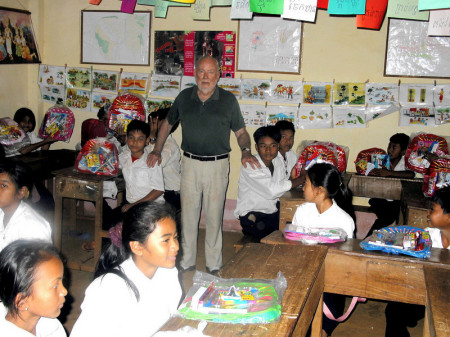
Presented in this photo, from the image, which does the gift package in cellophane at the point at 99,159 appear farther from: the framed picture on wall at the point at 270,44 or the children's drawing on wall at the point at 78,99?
the framed picture on wall at the point at 270,44

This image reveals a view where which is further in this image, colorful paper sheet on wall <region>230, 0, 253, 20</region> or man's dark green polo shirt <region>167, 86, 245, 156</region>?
man's dark green polo shirt <region>167, 86, 245, 156</region>

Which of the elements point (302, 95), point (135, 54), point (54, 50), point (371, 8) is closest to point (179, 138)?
point (135, 54)

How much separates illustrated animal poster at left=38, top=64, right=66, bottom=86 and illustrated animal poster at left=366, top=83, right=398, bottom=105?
3244mm

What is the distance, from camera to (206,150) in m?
3.86

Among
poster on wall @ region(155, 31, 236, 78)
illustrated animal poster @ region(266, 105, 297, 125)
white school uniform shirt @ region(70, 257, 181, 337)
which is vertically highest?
poster on wall @ region(155, 31, 236, 78)

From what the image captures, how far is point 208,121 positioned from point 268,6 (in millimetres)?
925

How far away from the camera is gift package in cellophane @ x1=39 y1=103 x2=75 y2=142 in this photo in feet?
16.9

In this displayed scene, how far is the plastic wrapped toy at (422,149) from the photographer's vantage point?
440cm

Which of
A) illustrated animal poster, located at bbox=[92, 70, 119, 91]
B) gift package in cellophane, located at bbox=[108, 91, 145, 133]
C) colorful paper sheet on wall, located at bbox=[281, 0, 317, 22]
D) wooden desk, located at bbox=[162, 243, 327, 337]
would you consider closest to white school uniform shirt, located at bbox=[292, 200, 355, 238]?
wooden desk, located at bbox=[162, 243, 327, 337]

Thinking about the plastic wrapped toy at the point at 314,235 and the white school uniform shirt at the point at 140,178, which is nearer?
the plastic wrapped toy at the point at 314,235

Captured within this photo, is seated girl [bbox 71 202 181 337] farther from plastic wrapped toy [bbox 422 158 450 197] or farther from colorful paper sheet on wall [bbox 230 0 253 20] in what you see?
plastic wrapped toy [bbox 422 158 450 197]

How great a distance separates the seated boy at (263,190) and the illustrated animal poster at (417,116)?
4.99 ft

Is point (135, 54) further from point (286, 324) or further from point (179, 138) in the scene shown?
point (286, 324)

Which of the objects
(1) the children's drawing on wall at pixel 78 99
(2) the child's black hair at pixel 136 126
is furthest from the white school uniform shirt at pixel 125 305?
(1) the children's drawing on wall at pixel 78 99
